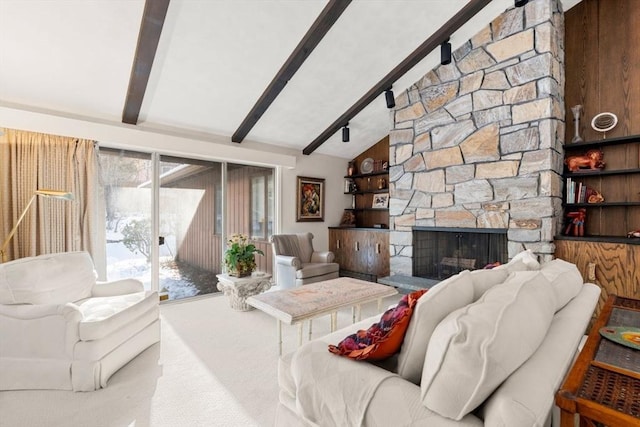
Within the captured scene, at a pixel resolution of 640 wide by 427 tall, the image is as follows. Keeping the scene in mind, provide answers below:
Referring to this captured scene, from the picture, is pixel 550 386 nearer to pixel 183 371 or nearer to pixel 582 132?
pixel 183 371

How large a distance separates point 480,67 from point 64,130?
15.6 ft

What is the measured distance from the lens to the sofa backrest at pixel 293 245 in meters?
4.59

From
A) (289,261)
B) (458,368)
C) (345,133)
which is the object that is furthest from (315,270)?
(458,368)

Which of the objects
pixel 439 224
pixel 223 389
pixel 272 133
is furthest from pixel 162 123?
pixel 439 224

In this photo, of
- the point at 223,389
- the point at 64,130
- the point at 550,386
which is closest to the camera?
the point at 550,386

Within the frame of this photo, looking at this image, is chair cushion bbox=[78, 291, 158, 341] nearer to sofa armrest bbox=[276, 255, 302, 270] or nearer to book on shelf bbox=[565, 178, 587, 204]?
sofa armrest bbox=[276, 255, 302, 270]

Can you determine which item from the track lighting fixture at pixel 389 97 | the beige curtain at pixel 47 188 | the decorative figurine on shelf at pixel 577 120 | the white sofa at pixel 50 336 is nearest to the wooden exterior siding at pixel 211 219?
the beige curtain at pixel 47 188

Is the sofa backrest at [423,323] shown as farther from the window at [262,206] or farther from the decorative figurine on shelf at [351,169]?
the decorative figurine on shelf at [351,169]

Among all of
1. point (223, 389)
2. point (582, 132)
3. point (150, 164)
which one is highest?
point (582, 132)

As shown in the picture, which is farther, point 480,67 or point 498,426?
point 480,67

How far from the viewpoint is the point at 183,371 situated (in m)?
2.30

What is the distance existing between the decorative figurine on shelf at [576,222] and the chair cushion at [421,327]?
3.11 meters

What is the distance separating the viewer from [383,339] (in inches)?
45.2

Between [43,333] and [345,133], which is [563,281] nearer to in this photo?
[43,333]
